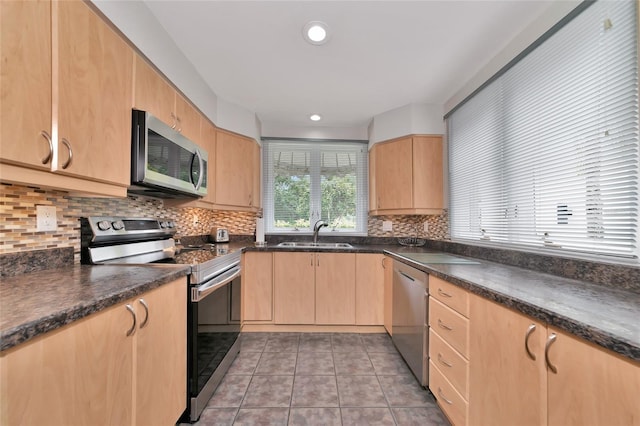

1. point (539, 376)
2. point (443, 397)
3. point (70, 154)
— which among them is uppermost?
point (70, 154)

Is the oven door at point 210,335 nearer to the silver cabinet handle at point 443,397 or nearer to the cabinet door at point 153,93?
the cabinet door at point 153,93

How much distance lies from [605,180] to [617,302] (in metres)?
0.58

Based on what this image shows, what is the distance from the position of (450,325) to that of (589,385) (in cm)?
72

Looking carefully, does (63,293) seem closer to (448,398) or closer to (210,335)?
(210,335)

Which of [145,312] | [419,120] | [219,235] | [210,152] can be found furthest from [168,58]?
[419,120]

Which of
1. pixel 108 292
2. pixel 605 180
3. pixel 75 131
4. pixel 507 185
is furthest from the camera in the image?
pixel 507 185

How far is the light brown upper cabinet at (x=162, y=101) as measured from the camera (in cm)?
143

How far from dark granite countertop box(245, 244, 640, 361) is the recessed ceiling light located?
170cm

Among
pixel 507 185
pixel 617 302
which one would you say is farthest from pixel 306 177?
pixel 617 302

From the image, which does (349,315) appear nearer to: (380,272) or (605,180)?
(380,272)

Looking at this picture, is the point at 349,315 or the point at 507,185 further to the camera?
the point at 349,315

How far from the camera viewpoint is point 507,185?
70.9 inches

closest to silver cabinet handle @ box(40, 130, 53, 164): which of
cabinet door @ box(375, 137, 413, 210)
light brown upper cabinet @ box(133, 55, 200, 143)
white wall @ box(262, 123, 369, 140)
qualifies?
light brown upper cabinet @ box(133, 55, 200, 143)

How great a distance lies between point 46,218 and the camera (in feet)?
3.94
